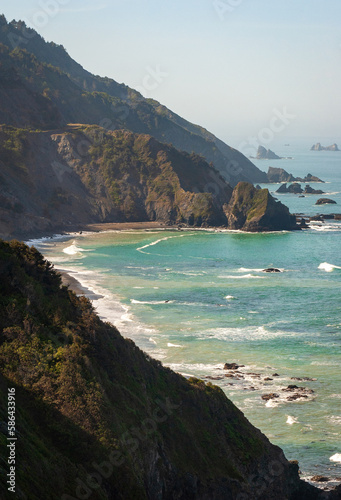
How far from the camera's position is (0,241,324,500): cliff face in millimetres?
21875

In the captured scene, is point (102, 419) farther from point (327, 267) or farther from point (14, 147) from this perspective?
point (14, 147)

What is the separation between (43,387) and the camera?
2403 cm

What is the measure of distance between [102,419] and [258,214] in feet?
406

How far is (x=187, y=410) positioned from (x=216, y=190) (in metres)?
139

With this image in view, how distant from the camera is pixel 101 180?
165375mm

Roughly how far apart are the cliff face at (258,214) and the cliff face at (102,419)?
11439 cm

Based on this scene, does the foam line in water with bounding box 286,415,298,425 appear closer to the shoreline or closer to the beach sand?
the shoreline

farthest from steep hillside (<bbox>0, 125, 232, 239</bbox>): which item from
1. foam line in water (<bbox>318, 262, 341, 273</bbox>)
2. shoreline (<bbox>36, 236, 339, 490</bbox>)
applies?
foam line in water (<bbox>318, 262, 341, 273</bbox>)

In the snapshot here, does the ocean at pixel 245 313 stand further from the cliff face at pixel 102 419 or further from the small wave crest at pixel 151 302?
the cliff face at pixel 102 419

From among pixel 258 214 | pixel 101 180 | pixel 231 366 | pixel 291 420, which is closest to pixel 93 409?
pixel 291 420

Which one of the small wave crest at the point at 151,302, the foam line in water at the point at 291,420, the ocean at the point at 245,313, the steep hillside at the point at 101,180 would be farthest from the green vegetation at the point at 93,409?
the steep hillside at the point at 101,180

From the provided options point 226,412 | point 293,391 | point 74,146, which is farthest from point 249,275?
point 74,146

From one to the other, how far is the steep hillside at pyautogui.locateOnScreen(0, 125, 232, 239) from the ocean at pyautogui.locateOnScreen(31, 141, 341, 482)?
16901 millimetres

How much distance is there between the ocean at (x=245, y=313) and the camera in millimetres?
44062
